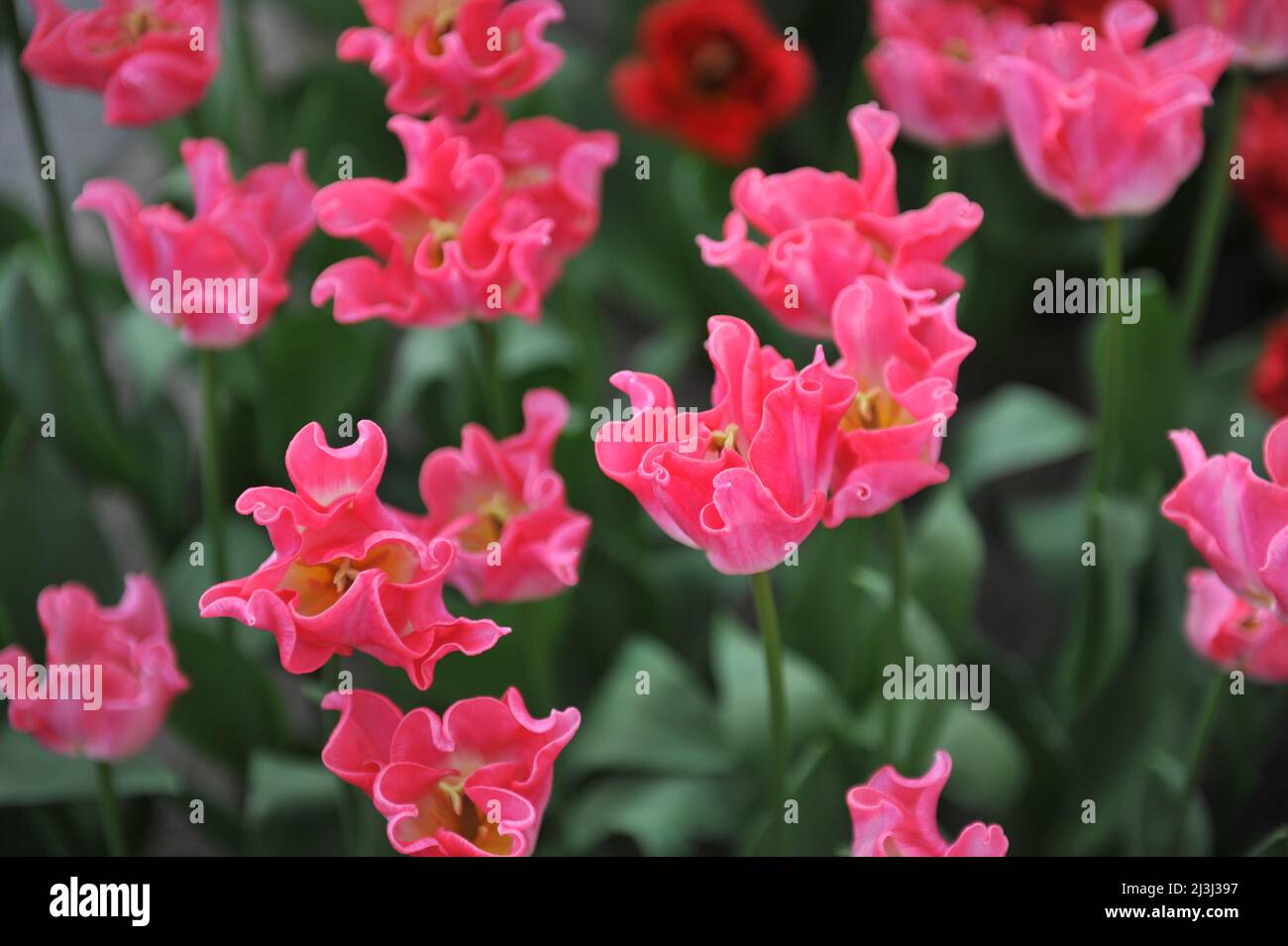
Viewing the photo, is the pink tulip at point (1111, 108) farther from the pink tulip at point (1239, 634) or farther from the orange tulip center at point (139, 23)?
the orange tulip center at point (139, 23)

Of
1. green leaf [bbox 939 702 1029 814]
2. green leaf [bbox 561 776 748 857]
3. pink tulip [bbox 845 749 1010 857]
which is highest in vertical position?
pink tulip [bbox 845 749 1010 857]

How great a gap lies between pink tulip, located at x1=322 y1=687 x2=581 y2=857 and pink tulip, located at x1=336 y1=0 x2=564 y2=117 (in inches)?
8.9

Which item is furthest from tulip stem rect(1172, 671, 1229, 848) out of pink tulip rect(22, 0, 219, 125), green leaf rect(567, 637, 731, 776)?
pink tulip rect(22, 0, 219, 125)

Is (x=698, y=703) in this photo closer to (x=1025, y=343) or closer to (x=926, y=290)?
(x=926, y=290)

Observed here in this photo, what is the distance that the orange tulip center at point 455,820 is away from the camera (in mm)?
423

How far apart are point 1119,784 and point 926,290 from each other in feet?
1.20

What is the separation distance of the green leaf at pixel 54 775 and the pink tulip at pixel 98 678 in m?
0.10

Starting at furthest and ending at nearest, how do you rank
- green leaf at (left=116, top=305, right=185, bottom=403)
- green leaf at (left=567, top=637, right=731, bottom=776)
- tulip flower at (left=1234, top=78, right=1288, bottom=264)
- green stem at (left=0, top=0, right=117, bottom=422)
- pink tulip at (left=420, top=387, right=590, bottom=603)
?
tulip flower at (left=1234, top=78, right=1288, bottom=264)
green leaf at (left=116, top=305, right=185, bottom=403)
green leaf at (left=567, top=637, right=731, bottom=776)
green stem at (left=0, top=0, right=117, bottom=422)
pink tulip at (left=420, top=387, right=590, bottom=603)

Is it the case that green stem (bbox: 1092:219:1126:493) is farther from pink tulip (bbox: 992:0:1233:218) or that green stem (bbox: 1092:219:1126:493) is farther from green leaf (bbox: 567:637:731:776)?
green leaf (bbox: 567:637:731:776)

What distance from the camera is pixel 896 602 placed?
0.58m

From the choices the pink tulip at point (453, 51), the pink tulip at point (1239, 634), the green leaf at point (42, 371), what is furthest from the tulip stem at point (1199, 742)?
the green leaf at point (42, 371)

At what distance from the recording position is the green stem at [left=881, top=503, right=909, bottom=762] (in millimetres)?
537

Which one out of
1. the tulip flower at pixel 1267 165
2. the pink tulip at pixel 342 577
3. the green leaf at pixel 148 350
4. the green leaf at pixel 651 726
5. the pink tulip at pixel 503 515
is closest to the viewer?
the pink tulip at pixel 342 577
